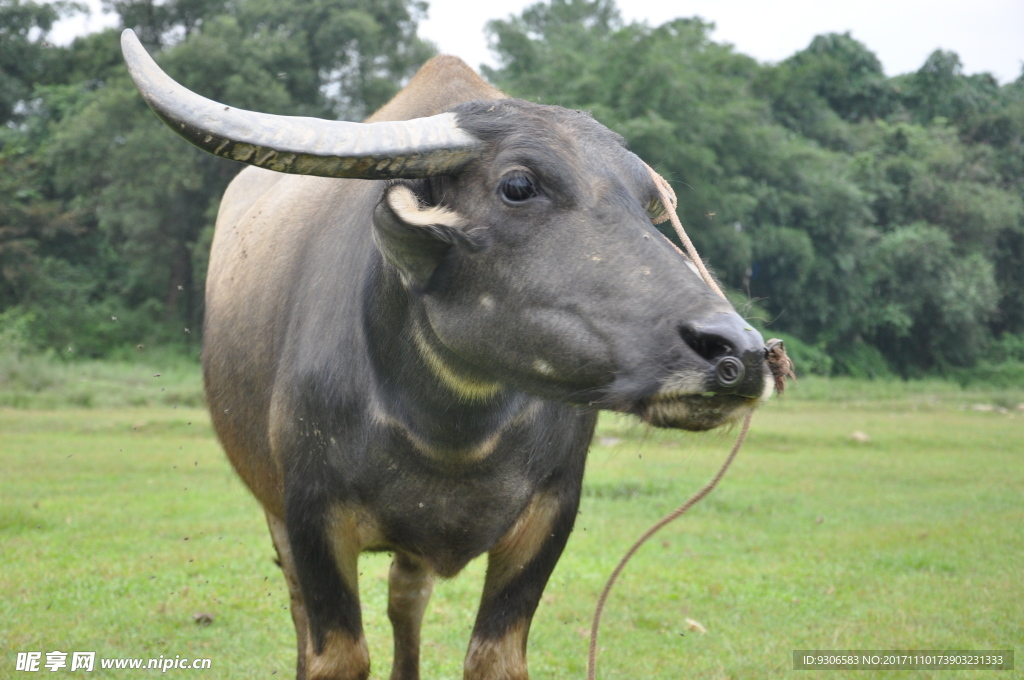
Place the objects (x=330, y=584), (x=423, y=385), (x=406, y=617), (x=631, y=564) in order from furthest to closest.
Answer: (x=631, y=564) → (x=406, y=617) → (x=330, y=584) → (x=423, y=385)

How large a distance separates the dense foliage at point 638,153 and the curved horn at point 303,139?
57.0 feet

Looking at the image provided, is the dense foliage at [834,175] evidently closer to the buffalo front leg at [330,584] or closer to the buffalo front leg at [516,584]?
the buffalo front leg at [516,584]

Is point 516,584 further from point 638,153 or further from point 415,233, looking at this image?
point 638,153

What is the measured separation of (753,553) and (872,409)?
45.8 ft

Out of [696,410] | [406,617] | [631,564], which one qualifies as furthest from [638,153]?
[696,410]

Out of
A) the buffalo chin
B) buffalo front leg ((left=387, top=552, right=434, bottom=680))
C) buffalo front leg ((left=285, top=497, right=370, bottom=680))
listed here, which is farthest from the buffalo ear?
buffalo front leg ((left=387, top=552, right=434, bottom=680))

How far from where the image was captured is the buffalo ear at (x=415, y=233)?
217cm

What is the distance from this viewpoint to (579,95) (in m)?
24.4

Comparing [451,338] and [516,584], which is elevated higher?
[451,338]

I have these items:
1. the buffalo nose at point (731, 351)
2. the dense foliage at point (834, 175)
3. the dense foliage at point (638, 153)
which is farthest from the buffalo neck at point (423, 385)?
the dense foliage at point (834, 175)

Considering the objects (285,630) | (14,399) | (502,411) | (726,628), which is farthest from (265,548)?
(14,399)

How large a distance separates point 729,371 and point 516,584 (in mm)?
1351

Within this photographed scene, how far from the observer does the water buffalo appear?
6.53 ft

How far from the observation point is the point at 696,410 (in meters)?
1.91
